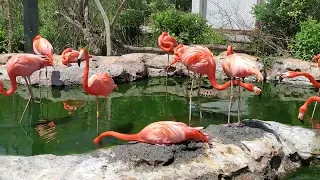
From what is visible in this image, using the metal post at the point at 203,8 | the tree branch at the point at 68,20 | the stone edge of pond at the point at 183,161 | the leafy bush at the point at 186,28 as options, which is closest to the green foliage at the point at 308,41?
the leafy bush at the point at 186,28

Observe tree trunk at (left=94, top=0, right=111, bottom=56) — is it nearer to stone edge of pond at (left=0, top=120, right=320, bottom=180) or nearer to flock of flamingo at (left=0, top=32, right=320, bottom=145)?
flock of flamingo at (left=0, top=32, right=320, bottom=145)

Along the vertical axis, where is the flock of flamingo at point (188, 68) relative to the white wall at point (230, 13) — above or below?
below

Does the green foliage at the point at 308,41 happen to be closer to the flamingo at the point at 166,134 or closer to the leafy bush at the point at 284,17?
the leafy bush at the point at 284,17

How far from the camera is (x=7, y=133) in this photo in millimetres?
5281

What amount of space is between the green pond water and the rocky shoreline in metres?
0.20

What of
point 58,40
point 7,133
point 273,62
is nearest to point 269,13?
point 273,62

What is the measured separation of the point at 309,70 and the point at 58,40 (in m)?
5.51

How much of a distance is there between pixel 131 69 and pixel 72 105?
6.56ft

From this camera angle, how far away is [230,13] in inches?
512

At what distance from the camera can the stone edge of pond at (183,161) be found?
348 centimetres

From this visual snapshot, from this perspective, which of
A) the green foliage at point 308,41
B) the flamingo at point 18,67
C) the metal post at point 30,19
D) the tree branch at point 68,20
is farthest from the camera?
the tree branch at point 68,20

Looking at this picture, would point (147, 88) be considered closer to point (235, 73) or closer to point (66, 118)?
point (66, 118)

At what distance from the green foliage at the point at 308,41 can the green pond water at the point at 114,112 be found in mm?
1267

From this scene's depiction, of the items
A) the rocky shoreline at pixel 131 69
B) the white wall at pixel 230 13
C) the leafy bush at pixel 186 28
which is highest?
the white wall at pixel 230 13
